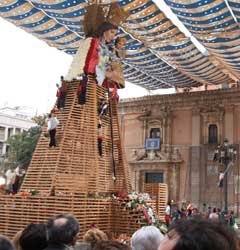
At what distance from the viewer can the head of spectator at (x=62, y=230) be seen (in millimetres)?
3441

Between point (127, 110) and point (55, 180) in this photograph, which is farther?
point (127, 110)

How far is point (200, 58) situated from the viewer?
62.8 ft

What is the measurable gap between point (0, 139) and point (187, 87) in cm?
3204

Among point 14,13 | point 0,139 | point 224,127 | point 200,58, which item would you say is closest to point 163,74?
point 200,58

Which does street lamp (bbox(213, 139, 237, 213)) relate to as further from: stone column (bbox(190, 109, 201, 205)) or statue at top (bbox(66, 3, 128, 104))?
statue at top (bbox(66, 3, 128, 104))

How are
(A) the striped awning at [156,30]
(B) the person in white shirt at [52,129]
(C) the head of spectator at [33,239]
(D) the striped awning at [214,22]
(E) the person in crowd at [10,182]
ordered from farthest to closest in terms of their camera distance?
(A) the striped awning at [156,30] → (D) the striped awning at [214,22] → (E) the person in crowd at [10,182] → (B) the person in white shirt at [52,129] → (C) the head of spectator at [33,239]

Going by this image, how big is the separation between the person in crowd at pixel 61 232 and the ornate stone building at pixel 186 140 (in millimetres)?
20833

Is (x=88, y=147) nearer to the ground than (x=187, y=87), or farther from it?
nearer to the ground

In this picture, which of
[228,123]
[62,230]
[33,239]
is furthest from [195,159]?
[33,239]

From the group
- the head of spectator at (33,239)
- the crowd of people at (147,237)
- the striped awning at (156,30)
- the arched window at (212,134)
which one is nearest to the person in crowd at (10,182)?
the striped awning at (156,30)

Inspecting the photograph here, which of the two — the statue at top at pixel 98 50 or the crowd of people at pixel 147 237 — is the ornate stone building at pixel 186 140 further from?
the crowd of people at pixel 147 237

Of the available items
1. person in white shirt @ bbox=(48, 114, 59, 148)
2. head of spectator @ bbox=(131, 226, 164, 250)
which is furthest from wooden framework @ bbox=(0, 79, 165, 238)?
head of spectator @ bbox=(131, 226, 164, 250)

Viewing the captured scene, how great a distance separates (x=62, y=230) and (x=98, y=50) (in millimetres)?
7151

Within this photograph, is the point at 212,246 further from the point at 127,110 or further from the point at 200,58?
the point at 127,110
